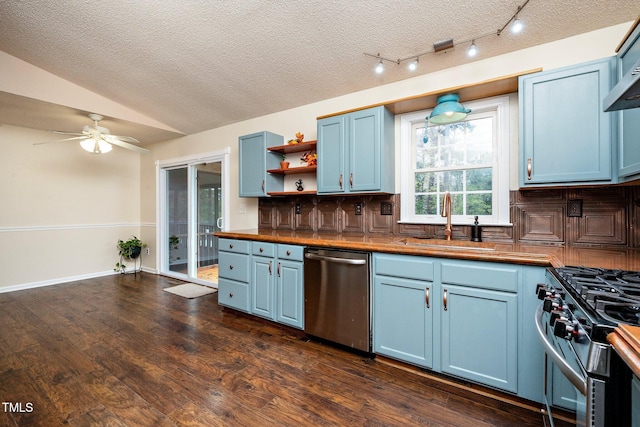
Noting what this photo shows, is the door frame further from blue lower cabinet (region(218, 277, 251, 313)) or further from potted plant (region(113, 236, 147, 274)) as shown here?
blue lower cabinet (region(218, 277, 251, 313))

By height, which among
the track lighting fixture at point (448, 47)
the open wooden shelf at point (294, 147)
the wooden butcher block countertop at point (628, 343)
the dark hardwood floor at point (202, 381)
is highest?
the track lighting fixture at point (448, 47)

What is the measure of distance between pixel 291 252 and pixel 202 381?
3.92 ft

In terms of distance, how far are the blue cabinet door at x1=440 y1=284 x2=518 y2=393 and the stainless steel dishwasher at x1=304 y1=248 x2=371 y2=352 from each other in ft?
1.92

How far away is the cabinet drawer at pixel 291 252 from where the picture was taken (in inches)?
102

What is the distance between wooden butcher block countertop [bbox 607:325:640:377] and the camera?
0.64 meters

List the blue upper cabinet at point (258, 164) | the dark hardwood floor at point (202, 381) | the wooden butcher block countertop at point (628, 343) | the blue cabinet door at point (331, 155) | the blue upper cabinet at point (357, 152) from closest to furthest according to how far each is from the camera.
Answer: the wooden butcher block countertop at point (628, 343) → the dark hardwood floor at point (202, 381) → the blue upper cabinet at point (357, 152) → the blue cabinet door at point (331, 155) → the blue upper cabinet at point (258, 164)

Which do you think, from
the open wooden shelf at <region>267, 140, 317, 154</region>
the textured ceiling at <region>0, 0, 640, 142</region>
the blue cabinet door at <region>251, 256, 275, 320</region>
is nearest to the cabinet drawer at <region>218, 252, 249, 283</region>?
the blue cabinet door at <region>251, 256, 275, 320</region>

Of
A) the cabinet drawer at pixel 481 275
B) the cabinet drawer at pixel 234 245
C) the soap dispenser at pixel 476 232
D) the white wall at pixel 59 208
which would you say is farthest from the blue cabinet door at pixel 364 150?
the white wall at pixel 59 208

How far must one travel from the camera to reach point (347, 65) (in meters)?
2.66

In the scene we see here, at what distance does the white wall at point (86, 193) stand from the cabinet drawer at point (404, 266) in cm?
166

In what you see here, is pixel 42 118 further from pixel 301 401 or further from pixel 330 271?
pixel 301 401

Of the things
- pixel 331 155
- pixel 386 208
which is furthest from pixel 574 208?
pixel 331 155

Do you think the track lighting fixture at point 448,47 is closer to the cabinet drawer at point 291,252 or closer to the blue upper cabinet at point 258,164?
the blue upper cabinet at point 258,164

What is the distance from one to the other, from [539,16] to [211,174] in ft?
14.2
